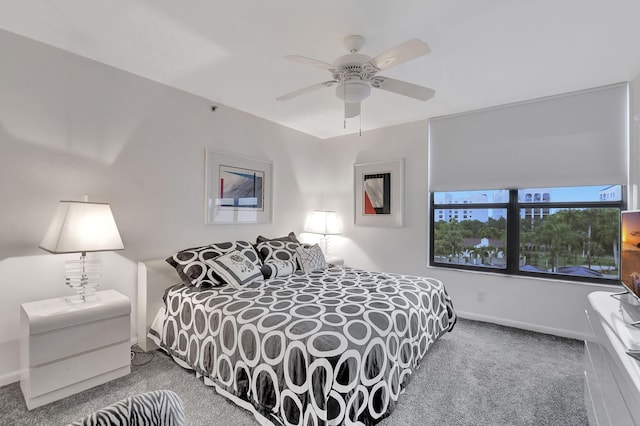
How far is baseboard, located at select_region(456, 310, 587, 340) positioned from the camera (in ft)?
10.00

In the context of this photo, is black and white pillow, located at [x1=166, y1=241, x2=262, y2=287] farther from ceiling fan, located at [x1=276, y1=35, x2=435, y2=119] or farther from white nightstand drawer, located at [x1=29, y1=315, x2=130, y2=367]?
ceiling fan, located at [x1=276, y1=35, x2=435, y2=119]

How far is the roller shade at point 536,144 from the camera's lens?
2.93 meters

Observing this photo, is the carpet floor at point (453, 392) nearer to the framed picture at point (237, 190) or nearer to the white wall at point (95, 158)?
the white wall at point (95, 158)

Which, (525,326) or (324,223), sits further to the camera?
(324,223)

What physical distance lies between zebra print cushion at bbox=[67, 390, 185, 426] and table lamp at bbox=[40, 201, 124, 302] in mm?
1693

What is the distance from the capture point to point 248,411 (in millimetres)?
1896

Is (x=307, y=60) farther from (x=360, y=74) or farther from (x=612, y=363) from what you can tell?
(x=612, y=363)

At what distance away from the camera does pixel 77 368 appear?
2.05 m

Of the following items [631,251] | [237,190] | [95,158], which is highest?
[95,158]

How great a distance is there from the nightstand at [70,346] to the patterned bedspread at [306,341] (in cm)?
38

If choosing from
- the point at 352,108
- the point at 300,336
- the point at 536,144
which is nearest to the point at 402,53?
the point at 352,108

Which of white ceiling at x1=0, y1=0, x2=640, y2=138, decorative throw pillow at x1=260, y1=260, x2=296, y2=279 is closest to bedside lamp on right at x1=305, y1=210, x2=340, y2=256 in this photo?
decorative throw pillow at x1=260, y1=260, x2=296, y2=279

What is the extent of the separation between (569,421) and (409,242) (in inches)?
96.9

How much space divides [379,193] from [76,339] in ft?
11.9
